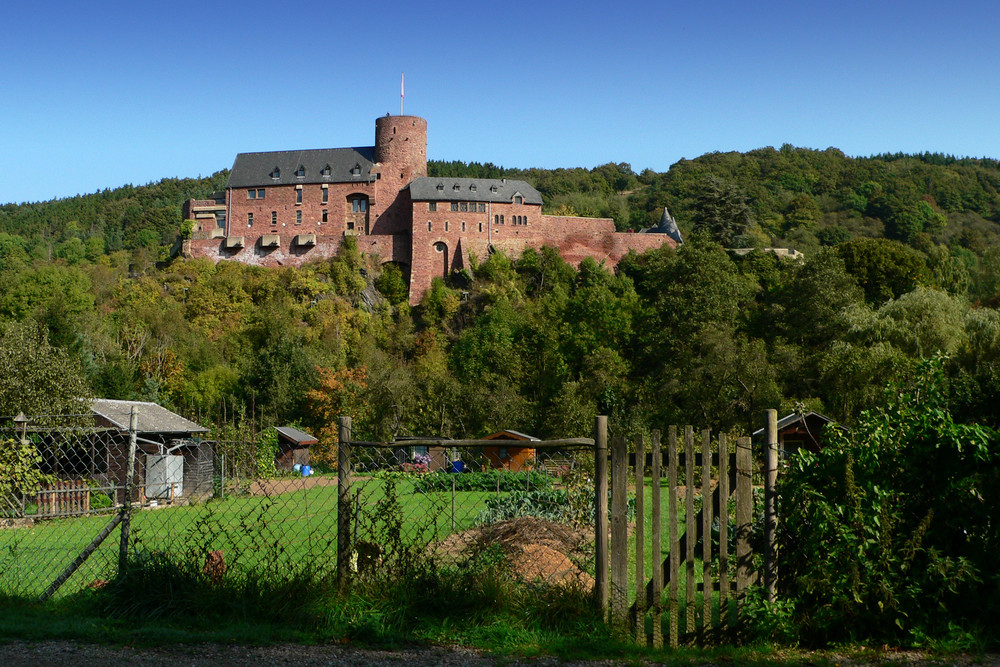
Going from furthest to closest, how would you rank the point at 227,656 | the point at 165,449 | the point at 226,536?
the point at 165,449
the point at 226,536
the point at 227,656

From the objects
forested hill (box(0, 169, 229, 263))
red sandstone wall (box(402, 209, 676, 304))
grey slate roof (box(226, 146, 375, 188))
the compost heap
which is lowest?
the compost heap

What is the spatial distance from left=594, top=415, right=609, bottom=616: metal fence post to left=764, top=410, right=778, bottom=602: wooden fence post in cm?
106

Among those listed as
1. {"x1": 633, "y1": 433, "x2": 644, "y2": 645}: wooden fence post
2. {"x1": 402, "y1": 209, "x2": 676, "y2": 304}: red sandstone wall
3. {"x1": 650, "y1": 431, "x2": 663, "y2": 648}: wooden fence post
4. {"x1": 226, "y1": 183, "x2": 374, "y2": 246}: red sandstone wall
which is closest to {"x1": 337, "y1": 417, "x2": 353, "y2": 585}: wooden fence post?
{"x1": 633, "y1": 433, "x2": 644, "y2": 645}: wooden fence post

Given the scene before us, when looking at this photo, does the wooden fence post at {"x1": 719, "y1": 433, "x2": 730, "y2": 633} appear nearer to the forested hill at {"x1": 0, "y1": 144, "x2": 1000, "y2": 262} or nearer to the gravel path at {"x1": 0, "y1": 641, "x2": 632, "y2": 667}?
the gravel path at {"x1": 0, "y1": 641, "x2": 632, "y2": 667}

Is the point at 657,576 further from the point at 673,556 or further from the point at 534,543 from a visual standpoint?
the point at 534,543

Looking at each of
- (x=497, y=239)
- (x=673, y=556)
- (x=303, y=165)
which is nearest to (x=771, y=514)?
(x=673, y=556)

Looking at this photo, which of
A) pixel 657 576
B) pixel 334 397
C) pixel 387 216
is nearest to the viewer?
pixel 657 576

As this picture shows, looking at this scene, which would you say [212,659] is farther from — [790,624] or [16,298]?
[16,298]

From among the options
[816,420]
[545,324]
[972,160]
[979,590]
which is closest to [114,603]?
[979,590]

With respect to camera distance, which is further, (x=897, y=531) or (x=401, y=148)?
(x=401, y=148)

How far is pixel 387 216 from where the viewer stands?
70.4m

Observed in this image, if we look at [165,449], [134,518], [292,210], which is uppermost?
[292,210]

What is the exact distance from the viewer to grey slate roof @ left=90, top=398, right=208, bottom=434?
24555mm

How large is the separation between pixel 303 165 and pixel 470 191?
14.9 m
